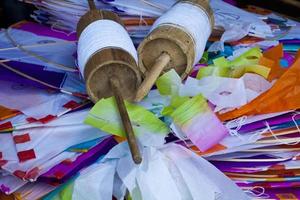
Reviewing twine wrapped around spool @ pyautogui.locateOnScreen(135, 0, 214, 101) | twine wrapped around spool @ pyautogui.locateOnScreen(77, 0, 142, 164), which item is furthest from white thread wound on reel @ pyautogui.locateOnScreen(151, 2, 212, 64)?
twine wrapped around spool @ pyautogui.locateOnScreen(77, 0, 142, 164)

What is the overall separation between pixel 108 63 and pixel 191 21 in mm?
240

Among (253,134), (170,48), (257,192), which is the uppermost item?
(170,48)

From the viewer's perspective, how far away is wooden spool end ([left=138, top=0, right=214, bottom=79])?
0.84 m

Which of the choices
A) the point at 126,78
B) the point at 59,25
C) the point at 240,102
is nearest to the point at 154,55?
the point at 126,78

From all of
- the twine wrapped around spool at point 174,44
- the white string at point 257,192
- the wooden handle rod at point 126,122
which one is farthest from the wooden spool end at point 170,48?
the white string at point 257,192

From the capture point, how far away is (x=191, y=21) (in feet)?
2.93

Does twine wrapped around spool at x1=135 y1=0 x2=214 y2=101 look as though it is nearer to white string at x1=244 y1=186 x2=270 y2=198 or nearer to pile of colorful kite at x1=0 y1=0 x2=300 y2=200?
pile of colorful kite at x1=0 y1=0 x2=300 y2=200

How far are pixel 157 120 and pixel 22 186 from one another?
0.91 ft

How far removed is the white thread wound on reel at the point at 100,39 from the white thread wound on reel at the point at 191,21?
0.09 metres

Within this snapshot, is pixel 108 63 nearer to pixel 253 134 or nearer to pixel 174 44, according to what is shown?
pixel 174 44

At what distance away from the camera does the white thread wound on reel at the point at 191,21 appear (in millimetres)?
870

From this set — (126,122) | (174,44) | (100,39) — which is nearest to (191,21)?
(174,44)

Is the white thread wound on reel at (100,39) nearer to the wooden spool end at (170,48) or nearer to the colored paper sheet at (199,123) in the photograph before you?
the wooden spool end at (170,48)

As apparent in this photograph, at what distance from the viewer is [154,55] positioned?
0.88 metres
